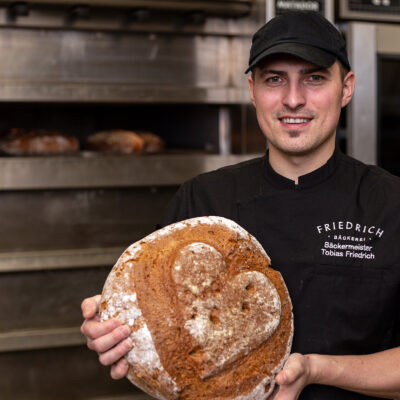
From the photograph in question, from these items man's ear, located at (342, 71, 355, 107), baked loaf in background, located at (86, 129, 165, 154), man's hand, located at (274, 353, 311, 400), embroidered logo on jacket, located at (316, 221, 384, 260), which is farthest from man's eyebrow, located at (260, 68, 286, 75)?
baked loaf in background, located at (86, 129, 165, 154)

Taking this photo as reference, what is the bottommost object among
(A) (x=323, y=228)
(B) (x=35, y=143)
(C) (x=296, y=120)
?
(A) (x=323, y=228)

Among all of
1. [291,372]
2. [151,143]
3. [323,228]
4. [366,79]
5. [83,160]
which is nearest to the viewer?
[291,372]

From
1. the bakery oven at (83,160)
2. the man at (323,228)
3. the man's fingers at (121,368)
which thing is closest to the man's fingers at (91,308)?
the man at (323,228)

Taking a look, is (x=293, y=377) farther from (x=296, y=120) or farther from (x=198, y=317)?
(x=296, y=120)

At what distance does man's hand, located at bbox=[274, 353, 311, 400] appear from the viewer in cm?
114

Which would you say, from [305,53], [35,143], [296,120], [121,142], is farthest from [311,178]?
[35,143]

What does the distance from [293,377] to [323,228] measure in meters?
0.35

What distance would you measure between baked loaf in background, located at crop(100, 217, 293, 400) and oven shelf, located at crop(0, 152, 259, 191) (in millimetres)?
1154

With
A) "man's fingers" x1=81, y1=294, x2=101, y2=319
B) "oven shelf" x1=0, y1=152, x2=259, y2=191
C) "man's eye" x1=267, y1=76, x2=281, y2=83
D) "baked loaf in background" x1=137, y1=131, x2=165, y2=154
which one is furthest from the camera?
"baked loaf in background" x1=137, y1=131, x2=165, y2=154

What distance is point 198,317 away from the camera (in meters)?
1.16

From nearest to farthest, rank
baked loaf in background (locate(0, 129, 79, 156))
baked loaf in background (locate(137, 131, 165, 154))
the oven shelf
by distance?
the oven shelf < baked loaf in background (locate(0, 129, 79, 156)) < baked loaf in background (locate(137, 131, 165, 154))

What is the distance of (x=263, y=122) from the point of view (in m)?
1.38

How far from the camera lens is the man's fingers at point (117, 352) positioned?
1158 millimetres

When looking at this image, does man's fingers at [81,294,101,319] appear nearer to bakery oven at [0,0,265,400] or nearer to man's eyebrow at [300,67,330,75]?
man's eyebrow at [300,67,330,75]
